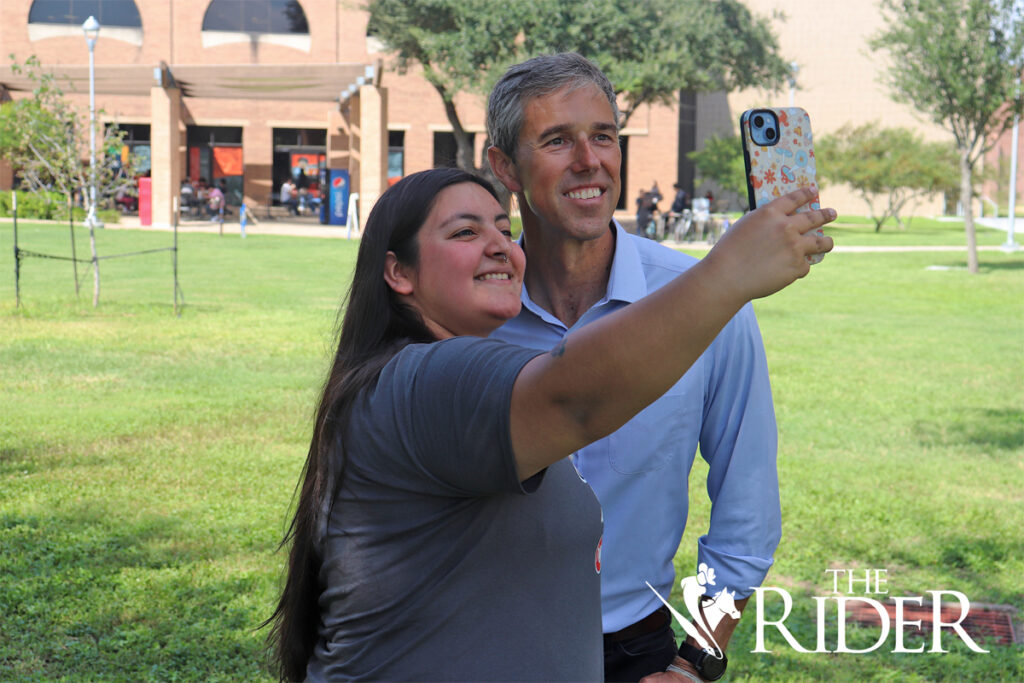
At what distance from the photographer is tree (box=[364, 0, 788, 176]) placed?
35.5m

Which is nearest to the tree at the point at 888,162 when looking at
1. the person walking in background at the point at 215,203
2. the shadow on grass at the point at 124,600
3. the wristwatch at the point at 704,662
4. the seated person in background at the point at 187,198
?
the person walking in background at the point at 215,203

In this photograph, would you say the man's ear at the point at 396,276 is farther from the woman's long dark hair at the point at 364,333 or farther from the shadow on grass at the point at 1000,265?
the shadow on grass at the point at 1000,265

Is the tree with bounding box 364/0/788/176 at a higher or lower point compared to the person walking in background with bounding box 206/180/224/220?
higher

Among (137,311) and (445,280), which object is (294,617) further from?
(137,311)

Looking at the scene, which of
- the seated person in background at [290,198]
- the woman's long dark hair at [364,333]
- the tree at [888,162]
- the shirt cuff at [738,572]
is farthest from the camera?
the tree at [888,162]

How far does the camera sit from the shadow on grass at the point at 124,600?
5.09 metres

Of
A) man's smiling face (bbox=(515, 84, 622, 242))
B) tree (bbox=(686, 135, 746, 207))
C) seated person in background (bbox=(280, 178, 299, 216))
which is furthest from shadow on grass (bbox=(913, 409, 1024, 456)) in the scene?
tree (bbox=(686, 135, 746, 207))

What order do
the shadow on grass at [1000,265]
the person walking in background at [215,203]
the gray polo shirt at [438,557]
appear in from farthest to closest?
1. the person walking in background at [215,203]
2. the shadow on grass at [1000,265]
3. the gray polo shirt at [438,557]

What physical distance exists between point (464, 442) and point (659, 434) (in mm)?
1131

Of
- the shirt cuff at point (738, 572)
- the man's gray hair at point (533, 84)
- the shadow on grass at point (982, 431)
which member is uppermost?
the man's gray hair at point (533, 84)

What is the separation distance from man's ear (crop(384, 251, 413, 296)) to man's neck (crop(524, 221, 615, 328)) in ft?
2.79

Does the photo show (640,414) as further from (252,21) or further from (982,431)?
(252,21)

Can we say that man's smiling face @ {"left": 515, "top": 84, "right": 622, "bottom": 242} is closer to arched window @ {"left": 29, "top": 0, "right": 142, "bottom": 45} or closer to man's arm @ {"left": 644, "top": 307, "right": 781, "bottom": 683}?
man's arm @ {"left": 644, "top": 307, "right": 781, "bottom": 683}

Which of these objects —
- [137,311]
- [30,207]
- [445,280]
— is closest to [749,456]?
[445,280]
